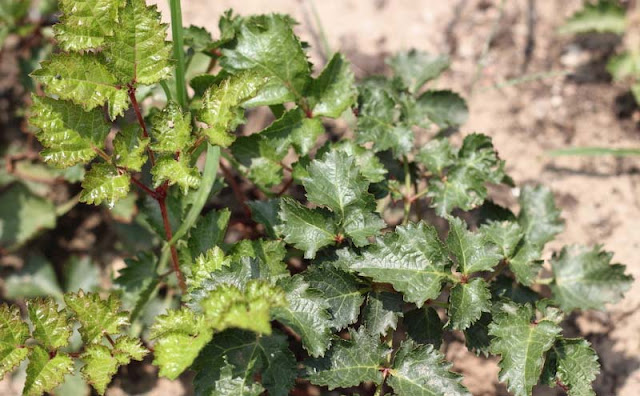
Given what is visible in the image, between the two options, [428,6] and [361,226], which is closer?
[361,226]

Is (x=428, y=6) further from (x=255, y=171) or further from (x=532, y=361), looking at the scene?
(x=532, y=361)

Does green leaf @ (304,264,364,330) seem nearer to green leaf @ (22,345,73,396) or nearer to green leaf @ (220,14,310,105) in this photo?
green leaf @ (220,14,310,105)

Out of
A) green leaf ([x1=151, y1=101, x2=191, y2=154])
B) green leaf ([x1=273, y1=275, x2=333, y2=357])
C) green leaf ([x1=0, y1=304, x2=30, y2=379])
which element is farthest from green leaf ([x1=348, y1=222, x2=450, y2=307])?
green leaf ([x1=0, y1=304, x2=30, y2=379])

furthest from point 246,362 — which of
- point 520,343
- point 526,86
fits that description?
point 526,86

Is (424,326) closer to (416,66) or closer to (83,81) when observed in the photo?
(416,66)

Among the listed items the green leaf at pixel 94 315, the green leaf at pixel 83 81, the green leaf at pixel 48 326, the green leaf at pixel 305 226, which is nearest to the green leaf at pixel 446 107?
the green leaf at pixel 305 226

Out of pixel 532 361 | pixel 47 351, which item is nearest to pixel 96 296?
pixel 47 351
